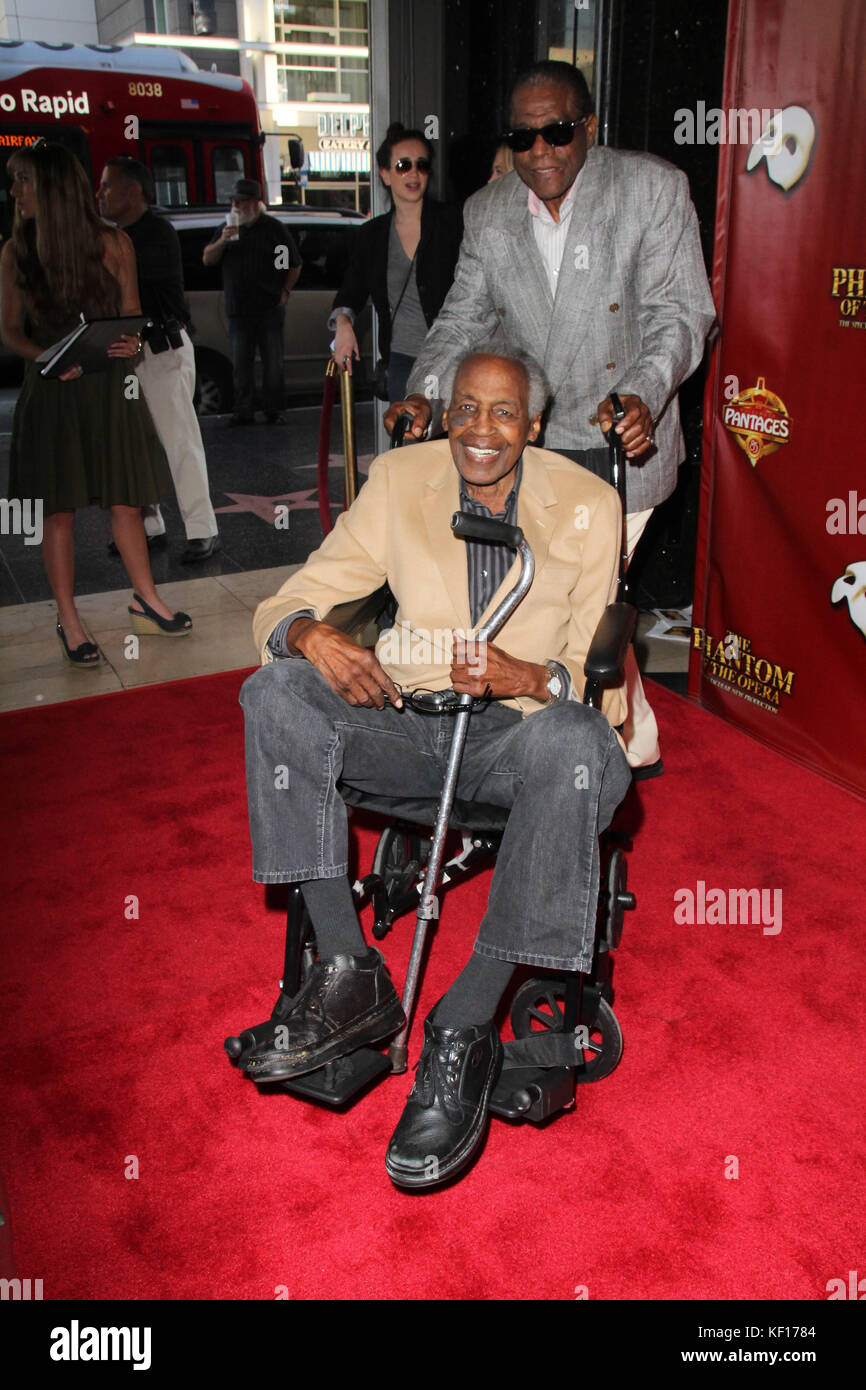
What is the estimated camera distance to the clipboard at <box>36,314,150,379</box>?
4.05m

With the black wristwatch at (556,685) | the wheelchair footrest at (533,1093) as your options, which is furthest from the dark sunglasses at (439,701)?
the wheelchair footrest at (533,1093)

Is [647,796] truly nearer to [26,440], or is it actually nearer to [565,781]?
[565,781]

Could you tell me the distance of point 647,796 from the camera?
132 inches

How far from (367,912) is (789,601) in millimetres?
1627

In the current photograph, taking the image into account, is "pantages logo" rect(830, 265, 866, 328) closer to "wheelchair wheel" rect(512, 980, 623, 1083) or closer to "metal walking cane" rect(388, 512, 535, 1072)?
"metal walking cane" rect(388, 512, 535, 1072)

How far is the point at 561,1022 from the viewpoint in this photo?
2.21 meters

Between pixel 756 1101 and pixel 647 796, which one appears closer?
pixel 756 1101

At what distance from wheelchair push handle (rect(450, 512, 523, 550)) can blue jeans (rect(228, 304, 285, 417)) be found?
24.2ft

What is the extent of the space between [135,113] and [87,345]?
27.7ft

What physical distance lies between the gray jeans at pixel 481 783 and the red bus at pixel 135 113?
1025cm

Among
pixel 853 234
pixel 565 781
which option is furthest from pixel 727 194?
pixel 565 781

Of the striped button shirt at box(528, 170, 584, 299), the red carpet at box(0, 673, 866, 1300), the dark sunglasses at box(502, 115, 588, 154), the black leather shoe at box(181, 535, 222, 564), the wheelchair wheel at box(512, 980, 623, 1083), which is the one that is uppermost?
the dark sunglasses at box(502, 115, 588, 154)

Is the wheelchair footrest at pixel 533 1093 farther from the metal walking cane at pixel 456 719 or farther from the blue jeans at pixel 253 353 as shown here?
the blue jeans at pixel 253 353

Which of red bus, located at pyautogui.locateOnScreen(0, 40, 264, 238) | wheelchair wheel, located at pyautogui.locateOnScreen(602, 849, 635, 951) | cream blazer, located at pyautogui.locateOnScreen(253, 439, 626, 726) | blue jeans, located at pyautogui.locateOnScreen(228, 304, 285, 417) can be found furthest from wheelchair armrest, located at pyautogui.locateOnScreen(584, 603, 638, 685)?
red bus, located at pyautogui.locateOnScreen(0, 40, 264, 238)
